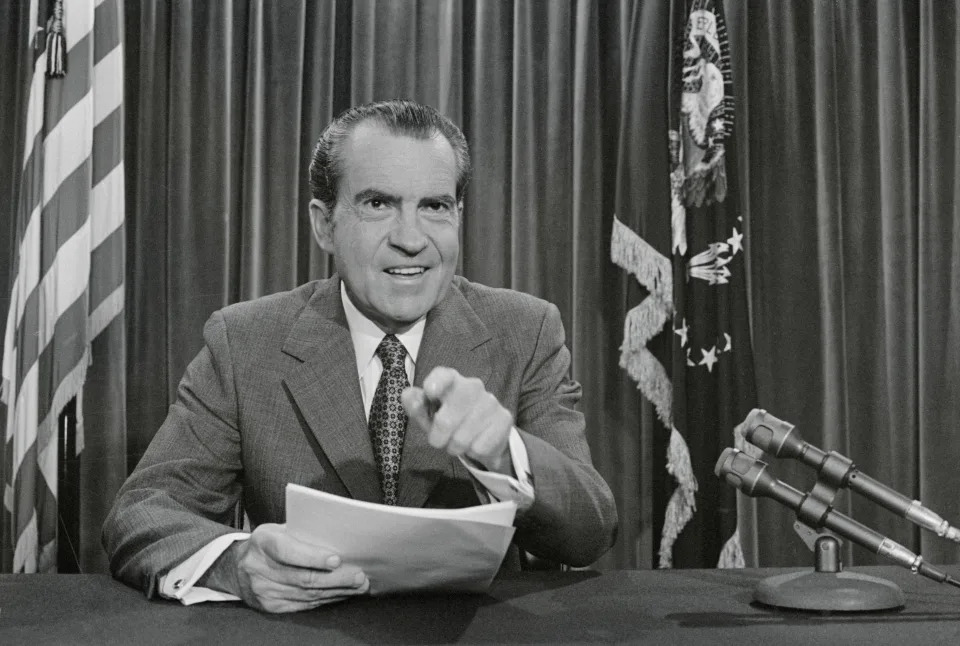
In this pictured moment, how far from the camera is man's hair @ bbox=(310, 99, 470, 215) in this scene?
1.91m

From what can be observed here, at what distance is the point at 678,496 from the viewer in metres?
3.19

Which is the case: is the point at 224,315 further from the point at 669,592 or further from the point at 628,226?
the point at 628,226

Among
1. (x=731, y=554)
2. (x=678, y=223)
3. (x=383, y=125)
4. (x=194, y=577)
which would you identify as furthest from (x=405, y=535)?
(x=678, y=223)

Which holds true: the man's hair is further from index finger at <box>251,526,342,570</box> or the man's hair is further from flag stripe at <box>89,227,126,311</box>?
flag stripe at <box>89,227,126,311</box>

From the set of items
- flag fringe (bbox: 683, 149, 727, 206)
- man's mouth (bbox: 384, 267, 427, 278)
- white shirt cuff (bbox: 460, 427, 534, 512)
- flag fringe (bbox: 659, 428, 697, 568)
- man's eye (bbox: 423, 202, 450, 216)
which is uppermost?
flag fringe (bbox: 683, 149, 727, 206)

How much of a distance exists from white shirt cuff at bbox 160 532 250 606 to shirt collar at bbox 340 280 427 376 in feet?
1.90

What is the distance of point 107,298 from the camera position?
10.6ft

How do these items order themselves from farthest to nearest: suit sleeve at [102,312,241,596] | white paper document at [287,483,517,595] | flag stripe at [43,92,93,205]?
flag stripe at [43,92,93,205]
suit sleeve at [102,312,241,596]
white paper document at [287,483,517,595]

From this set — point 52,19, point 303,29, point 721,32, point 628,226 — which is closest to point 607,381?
point 628,226

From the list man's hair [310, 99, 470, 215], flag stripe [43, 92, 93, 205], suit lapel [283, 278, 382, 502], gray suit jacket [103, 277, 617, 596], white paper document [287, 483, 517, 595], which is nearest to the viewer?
white paper document [287, 483, 517, 595]

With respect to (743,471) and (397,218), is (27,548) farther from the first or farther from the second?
(743,471)

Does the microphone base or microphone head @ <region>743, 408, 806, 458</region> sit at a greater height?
microphone head @ <region>743, 408, 806, 458</region>

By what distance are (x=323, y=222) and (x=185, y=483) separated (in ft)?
1.99

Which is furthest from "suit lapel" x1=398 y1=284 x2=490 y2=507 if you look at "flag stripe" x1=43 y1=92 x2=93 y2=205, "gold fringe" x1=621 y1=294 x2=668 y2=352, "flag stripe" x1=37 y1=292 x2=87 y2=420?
"flag stripe" x1=43 y1=92 x2=93 y2=205
